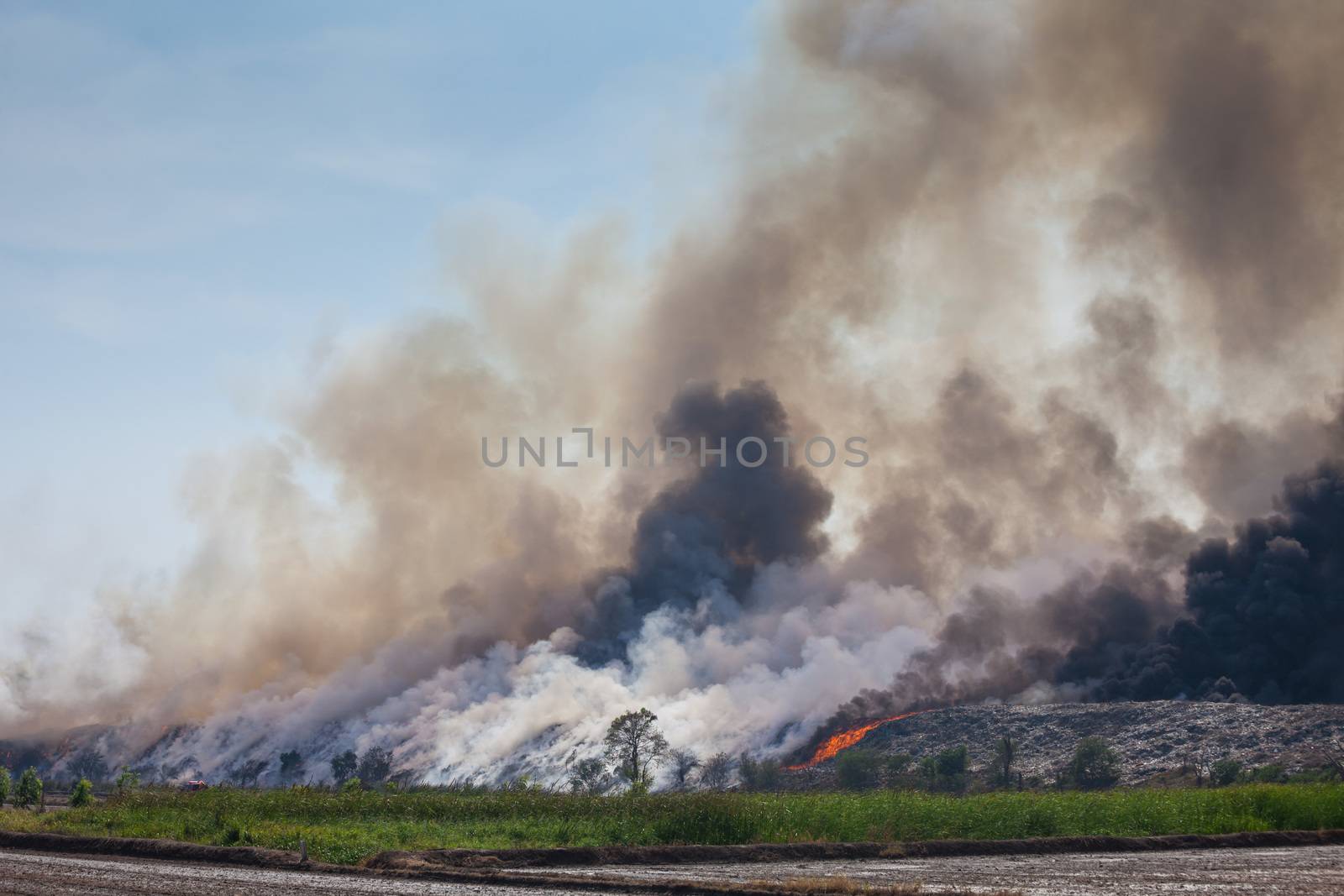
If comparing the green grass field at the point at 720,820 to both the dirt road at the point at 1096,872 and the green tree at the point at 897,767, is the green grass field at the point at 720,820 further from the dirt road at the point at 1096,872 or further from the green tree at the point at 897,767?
the green tree at the point at 897,767

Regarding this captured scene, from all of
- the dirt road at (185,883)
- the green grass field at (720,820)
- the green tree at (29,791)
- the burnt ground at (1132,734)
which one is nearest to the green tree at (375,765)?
the green tree at (29,791)

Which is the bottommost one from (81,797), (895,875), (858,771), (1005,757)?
(895,875)

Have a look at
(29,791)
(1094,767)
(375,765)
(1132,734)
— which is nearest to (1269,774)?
(1094,767)

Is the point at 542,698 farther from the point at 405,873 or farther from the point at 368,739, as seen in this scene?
the point at 405,873

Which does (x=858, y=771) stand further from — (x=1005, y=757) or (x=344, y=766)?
(x=344, y=766)

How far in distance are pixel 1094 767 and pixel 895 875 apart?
72.6 meters

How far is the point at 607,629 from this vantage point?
199 metres

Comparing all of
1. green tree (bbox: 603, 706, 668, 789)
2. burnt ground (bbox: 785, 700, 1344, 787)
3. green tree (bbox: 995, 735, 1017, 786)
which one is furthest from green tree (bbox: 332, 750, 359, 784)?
green tree (bbox: 995, 735, 1017, 786)

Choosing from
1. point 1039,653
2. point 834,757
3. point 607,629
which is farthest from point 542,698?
point 1039,653

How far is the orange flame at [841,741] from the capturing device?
142 meters

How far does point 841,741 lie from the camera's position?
484 feet

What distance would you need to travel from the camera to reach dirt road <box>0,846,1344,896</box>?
44.5m

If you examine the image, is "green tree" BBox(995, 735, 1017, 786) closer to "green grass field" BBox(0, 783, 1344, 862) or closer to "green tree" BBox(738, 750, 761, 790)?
"green tree" BBox(738, 750, 761, 790)

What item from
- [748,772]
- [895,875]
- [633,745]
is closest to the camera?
[895,875]
